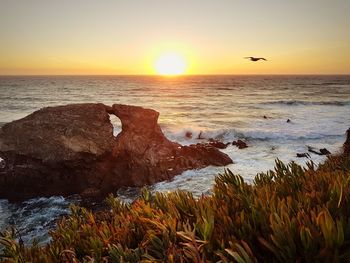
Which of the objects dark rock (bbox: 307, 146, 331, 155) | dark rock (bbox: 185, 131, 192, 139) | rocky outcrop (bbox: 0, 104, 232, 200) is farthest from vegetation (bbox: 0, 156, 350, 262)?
dark rock (bbox: 185, 131, 192, 139)

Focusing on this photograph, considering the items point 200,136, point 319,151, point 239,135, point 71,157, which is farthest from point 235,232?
point 200,136

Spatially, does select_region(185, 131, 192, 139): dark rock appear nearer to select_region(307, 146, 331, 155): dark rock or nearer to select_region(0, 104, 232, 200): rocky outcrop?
select_region(307, 146, 331, 155): dark rock

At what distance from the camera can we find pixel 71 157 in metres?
13.4

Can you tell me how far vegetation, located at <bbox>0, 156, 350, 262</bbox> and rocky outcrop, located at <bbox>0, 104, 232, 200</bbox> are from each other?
1027cm

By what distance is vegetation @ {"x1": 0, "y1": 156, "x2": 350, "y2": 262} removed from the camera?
198 centimetres

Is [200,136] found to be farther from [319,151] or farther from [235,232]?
[235,232]

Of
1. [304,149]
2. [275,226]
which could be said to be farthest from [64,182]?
[304,149]

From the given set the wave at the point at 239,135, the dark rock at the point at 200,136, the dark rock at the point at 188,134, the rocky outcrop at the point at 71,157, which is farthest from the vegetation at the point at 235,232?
the dark rock at the point at 188,134

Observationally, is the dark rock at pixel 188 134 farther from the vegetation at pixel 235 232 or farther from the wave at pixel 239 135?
the vegetation at pixel 235 232

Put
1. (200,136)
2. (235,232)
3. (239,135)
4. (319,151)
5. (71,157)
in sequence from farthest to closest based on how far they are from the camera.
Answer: (200,136) → (239,135) → (319,151) → (71,157) → (235,232)

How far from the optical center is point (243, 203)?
2959mm

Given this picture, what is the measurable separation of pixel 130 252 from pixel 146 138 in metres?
13.5

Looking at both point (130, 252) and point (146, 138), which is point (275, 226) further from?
point (146, 138)

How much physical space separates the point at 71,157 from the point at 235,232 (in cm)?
1182
